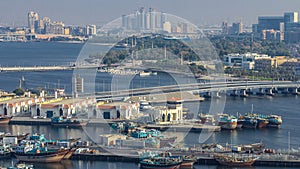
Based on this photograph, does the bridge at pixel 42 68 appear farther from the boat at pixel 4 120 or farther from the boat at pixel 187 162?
the boat at pixel 187 162

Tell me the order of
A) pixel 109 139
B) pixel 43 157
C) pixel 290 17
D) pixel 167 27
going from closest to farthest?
pixel 43 157 → pixel 109 139 → pixel 167 27 → pixel 290 17

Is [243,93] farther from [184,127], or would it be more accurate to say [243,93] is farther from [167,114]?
[184,127]

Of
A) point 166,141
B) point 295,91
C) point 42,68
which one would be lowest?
point 166,141

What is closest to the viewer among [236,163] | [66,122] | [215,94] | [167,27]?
[236,163]

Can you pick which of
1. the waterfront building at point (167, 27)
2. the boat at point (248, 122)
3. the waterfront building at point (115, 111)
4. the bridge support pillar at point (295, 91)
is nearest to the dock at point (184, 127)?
the boat at point (248, 122)

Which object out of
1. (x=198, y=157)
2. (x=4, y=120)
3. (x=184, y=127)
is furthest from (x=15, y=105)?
(x=198, y=157)

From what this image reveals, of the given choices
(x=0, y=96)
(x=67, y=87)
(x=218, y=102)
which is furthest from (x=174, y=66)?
(x=0, y=96)

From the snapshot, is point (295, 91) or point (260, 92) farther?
point (295, 91)
